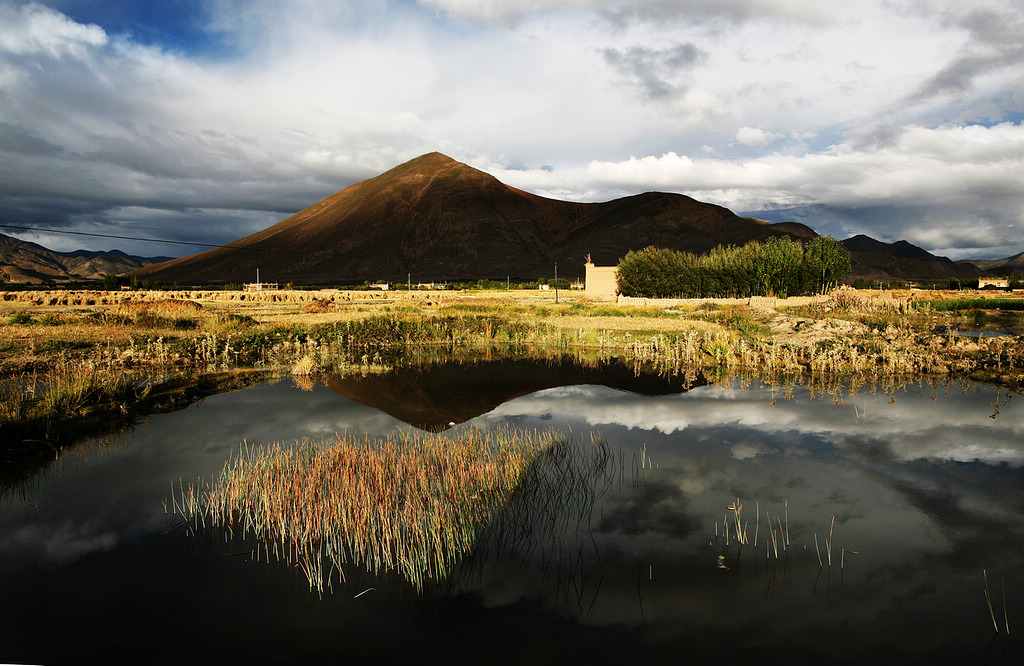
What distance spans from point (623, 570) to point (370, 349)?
63.4 feet

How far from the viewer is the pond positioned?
5395 millimetres

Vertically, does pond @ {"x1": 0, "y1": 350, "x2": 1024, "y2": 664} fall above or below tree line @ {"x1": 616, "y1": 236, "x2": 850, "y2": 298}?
below

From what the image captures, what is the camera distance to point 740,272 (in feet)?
161

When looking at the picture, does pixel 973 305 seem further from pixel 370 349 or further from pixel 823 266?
pixel 370 349

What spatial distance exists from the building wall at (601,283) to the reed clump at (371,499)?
5008 cm

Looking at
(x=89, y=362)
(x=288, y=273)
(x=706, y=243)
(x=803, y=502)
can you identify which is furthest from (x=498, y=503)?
(x=288, y=273)

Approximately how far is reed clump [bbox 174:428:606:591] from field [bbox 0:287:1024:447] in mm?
5084

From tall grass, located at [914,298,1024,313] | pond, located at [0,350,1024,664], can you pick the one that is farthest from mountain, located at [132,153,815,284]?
pond, located at [0,350,1024,664]

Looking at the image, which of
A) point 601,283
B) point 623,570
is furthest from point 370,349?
point 601,283

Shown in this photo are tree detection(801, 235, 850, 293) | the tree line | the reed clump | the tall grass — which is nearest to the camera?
the reed clump

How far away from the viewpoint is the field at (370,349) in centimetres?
1394

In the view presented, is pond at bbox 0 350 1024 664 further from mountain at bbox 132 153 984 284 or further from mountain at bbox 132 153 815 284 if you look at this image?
mountain at bbox 132 153 984 284

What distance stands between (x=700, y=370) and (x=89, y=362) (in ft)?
60.7

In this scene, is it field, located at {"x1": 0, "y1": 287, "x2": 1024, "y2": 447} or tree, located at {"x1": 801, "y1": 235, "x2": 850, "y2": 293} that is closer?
field, located at {"x1": 0, "y1": 287, "x2": 1024, "y2": 447}
